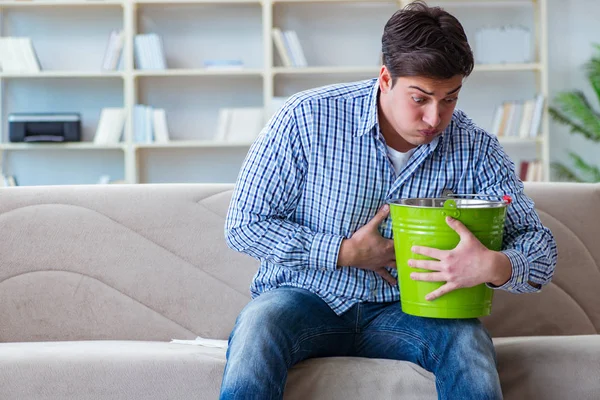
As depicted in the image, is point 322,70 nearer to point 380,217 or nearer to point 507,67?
point 507,67

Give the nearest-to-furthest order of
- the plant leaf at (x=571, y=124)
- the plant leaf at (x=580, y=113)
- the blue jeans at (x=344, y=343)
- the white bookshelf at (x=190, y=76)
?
the blue jeans at (x=344, y=343), the plant leaf at (x=580, y=113), the plant leaf at (x=571, y=124), the white bookshelf at (x=190, y=76)

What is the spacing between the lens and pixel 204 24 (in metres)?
5.16

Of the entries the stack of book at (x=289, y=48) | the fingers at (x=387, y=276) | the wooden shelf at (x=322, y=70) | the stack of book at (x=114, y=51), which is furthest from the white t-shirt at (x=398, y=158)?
the stack of book at (x=114, y=51)

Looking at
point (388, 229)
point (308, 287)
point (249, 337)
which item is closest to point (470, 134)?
point (388, 229)

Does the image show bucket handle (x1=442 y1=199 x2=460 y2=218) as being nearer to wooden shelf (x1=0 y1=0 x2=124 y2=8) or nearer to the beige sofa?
the beige sofa

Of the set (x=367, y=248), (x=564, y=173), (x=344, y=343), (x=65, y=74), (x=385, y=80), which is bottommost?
(x=564, y=173)

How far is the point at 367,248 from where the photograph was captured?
162cm

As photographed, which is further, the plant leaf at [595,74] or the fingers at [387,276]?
the plant leaf at [595,74]

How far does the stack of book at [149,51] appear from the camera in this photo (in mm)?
4879

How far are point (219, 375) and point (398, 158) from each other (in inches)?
23.8

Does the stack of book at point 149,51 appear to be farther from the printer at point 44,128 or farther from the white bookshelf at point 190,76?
the printer at point 44,128

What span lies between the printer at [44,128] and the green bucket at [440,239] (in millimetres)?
3715

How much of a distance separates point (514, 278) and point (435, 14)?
55cm

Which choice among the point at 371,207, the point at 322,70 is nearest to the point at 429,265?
the point at 371,207
